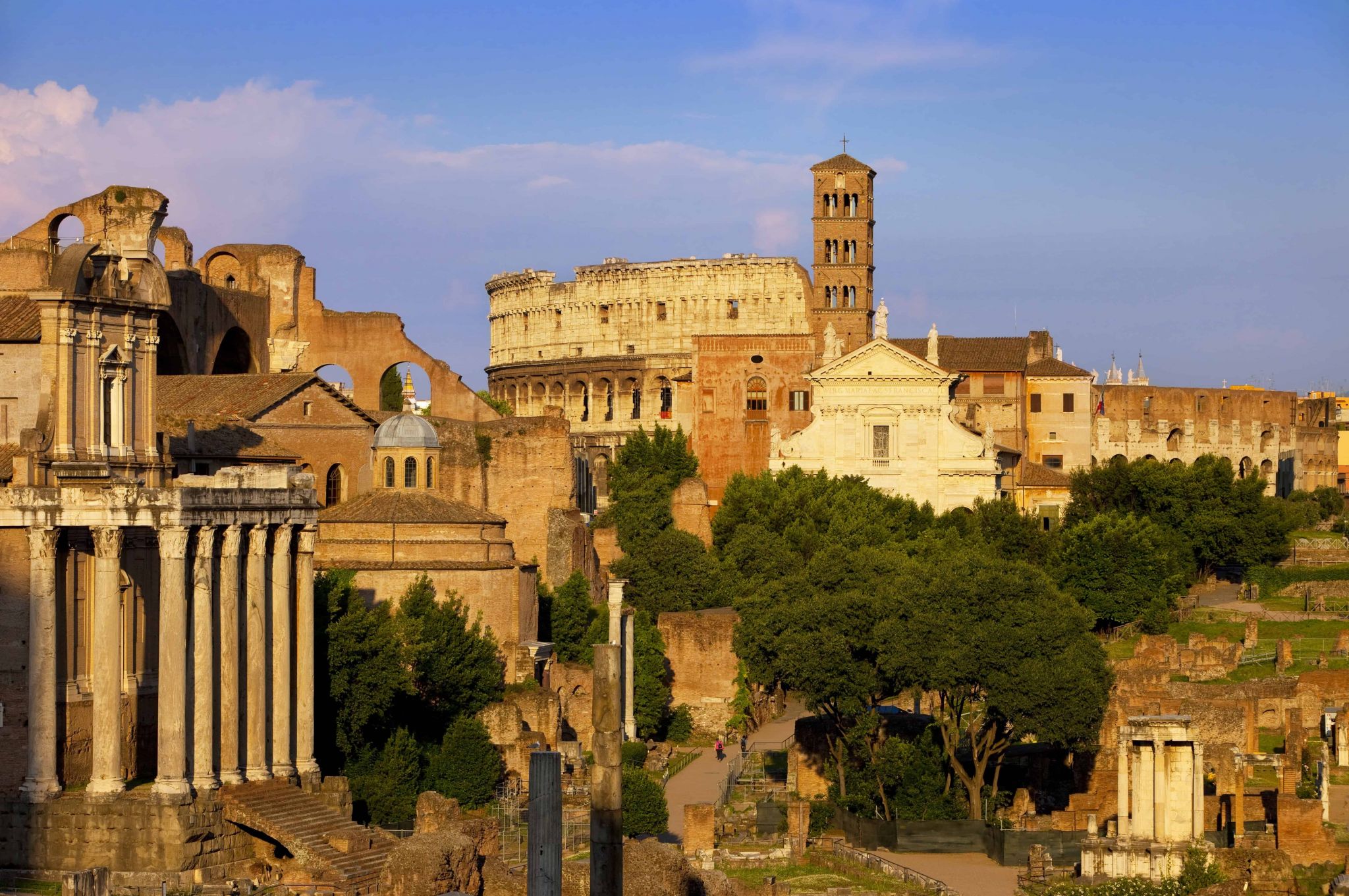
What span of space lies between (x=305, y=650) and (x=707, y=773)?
14.7 meters

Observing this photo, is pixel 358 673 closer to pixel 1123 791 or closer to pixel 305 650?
pixel 305 650

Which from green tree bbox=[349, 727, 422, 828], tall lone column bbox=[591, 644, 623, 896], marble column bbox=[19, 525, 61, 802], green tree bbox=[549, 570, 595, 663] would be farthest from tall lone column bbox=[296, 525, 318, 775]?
tall lone column bbox=[591, 644, 623, 896]

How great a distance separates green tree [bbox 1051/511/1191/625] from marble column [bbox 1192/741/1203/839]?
26.1 m

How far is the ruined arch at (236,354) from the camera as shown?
59688mm

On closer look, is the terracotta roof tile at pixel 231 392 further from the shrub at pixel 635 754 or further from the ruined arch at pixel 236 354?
the ruined arch at pixel 236 354

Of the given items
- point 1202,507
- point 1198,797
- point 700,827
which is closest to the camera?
point 1198,797

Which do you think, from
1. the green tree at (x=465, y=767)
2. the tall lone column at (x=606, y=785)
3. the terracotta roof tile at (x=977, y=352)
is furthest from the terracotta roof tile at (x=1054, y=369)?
the tall lone column at (x=606, y=785)

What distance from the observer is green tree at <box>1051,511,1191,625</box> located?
205 ft

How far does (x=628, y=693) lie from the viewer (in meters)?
50.6

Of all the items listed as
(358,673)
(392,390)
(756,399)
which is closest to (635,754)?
(358,673)

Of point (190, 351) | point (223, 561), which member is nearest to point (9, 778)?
point (223, 561)

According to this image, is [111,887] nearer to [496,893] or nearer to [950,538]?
[496,893]

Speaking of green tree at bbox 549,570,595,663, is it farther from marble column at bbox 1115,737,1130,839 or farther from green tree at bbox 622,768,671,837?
marble column at bbox 1115,737,1130,839

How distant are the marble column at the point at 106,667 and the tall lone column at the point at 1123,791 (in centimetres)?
1523
